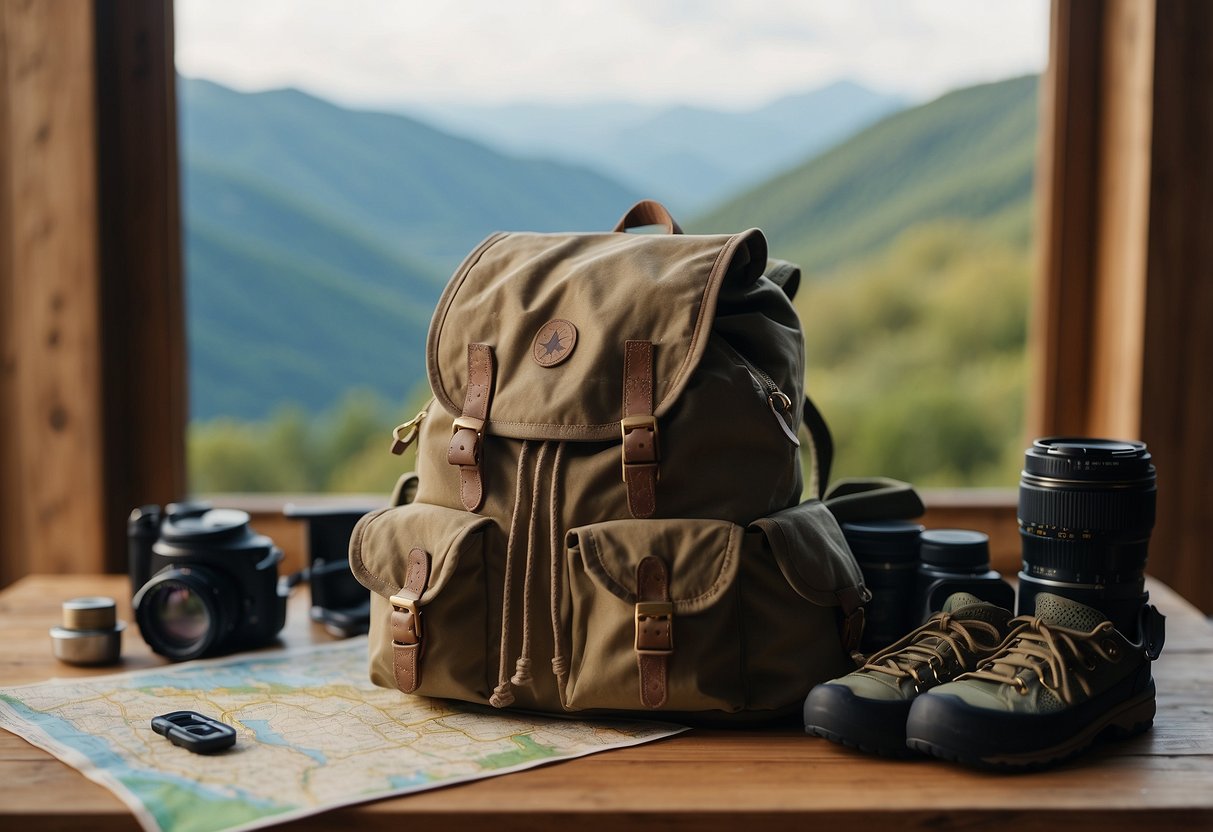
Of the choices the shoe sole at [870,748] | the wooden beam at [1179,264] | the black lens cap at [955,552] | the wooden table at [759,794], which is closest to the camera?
the wooden table at [759,794]

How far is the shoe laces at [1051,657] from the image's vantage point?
102 centimetres

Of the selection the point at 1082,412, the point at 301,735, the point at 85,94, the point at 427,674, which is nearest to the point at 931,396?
the point at 1082,412

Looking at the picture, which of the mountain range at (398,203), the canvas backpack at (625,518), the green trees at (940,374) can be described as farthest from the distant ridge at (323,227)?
the canvas backpack at (625,518)

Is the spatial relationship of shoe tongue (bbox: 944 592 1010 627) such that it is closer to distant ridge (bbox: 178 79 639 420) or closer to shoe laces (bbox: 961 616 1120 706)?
shoe laces (bbox: 961 616 1120 706)

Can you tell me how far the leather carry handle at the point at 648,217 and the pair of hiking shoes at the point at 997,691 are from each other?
52cm

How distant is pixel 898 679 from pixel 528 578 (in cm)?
36

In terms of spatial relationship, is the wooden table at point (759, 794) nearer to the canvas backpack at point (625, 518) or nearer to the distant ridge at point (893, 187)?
the canvas backpack at point (625, 518)

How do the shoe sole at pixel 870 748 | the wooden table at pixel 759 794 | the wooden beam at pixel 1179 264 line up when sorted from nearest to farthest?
the wooden table at pixel 759 794, the shoe sole at pixel 870 748, the wooden beam at pixel 1179 264

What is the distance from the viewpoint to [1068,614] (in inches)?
43.6

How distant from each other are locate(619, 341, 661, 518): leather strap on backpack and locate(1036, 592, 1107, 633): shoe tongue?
0.39 meters

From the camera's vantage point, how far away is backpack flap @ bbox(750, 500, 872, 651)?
1104mm

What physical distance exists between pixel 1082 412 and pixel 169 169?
1523 millimetres

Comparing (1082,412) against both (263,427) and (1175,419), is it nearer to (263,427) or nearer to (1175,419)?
(1175,419)

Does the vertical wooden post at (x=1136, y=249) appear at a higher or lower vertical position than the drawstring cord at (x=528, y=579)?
higher
